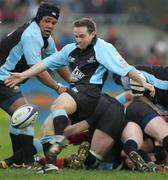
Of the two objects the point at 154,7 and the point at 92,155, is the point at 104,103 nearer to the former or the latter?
the point at 92,155

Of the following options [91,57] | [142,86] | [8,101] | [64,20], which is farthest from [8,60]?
[64,20]

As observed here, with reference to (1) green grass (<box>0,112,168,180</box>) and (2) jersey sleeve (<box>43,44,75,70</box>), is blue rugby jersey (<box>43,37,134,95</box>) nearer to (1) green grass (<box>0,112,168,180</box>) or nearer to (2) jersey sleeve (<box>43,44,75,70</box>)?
(2) jersey sleeve (<box>43,44,75,70</box>)

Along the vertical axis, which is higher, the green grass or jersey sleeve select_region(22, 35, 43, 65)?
jersey sleeve select_region(22, 35, 43, 65)

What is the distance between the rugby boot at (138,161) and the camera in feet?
30.7

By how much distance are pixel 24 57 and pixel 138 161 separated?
2320 mm

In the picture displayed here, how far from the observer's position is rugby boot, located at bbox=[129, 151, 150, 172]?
368 inches

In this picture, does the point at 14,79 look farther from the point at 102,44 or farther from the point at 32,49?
the point at 102,44

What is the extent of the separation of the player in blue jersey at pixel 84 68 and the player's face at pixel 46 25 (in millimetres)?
561

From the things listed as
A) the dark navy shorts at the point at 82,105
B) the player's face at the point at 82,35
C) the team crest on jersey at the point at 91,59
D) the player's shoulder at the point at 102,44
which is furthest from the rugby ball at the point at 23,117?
the player's shoulder at the point at 102,44

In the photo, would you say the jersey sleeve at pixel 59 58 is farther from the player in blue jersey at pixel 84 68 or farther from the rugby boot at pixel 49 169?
the rugby boot at pixel 49 169

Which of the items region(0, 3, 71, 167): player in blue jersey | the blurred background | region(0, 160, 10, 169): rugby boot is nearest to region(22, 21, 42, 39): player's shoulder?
region(0, 3, 71, 167): player in blue jersey

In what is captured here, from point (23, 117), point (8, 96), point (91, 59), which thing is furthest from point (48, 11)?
point (23, 117)

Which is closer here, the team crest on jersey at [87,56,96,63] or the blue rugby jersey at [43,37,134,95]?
the blue rugby jersey at [43,37,134,95]

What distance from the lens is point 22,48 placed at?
1060 cm
